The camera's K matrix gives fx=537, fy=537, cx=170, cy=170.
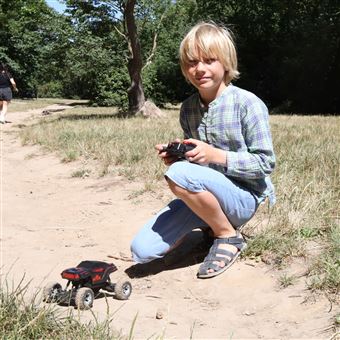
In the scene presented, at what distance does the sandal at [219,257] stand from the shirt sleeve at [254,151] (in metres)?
0.45

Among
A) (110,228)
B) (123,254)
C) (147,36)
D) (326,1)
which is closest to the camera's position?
(123,254)

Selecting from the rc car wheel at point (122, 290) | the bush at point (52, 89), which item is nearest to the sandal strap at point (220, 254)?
the rc car wheel at point (122, 290)

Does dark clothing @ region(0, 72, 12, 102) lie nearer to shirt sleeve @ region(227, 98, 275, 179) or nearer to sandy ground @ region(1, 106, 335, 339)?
sandy ground @ region(1, 106, 335, 339)

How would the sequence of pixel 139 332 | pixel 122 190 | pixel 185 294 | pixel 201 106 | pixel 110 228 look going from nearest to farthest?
1. pixel 139 332
2. pixel 185 294
3. pixel 201 106
4. pixel 110 228
5. pixel 122 190

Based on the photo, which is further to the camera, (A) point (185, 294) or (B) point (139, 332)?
(A) point (185, 294)

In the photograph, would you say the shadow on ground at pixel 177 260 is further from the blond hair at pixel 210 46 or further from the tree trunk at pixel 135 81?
the tree trunk at pixel 135 81

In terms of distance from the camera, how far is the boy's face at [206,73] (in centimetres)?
335

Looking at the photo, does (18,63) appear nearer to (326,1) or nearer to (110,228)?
(326,1)

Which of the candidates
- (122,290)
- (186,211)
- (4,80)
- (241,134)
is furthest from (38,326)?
(4,80)

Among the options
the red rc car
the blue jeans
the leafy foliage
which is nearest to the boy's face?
the blue jeans

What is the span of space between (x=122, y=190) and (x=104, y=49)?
31.4 feet

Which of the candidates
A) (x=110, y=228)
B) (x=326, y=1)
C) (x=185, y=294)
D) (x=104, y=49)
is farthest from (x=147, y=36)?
(x=185, y=294)

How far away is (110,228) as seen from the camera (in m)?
4.61

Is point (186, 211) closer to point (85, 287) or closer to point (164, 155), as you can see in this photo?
point (164, 155)
